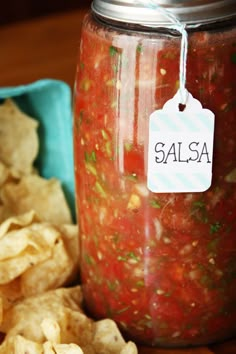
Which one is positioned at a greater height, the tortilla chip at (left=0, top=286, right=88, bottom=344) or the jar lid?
the jar lid

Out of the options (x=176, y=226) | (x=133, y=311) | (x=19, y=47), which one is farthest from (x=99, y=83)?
(x=19, y=47)

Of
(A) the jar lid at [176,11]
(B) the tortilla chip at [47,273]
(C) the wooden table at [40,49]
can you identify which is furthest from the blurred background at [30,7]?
(A) the jar lid at [176,11]

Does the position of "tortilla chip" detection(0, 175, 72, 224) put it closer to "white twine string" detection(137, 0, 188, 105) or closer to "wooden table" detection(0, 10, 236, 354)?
"wooden table" detection(0, 10, 236, 354)

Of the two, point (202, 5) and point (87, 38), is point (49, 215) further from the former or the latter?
point (202, 5)

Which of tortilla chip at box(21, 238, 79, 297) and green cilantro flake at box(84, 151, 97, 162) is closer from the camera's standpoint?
green cilantro flake at box(84, 151, 97, 162)

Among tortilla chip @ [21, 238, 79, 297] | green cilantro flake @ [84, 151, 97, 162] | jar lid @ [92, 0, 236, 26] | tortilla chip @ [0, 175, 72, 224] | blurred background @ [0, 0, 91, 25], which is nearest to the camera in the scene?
Result: jar lid @ [92, 0, 236, 26]

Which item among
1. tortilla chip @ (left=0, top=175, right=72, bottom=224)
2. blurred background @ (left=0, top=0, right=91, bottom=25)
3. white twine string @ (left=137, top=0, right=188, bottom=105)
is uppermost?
white twine string @ (left=137, top=0, right=188, bottom=105)

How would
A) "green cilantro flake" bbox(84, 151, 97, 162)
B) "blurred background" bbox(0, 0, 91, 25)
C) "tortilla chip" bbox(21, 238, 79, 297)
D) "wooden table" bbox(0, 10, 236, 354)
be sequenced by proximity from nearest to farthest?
"green cilantro flake" bbox(84, 151, 97, 162), "tortilla chip" bbox(21, 238, 79, 297), "wooden table" bbox(0, 10, 236, 354), "blurred background" bbox(0, 0, 91, 25)

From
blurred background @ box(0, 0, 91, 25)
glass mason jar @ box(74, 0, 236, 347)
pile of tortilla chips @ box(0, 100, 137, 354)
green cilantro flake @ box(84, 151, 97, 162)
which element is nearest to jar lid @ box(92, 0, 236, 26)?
glass mason jar @ box(74, 0, 236, 347)
